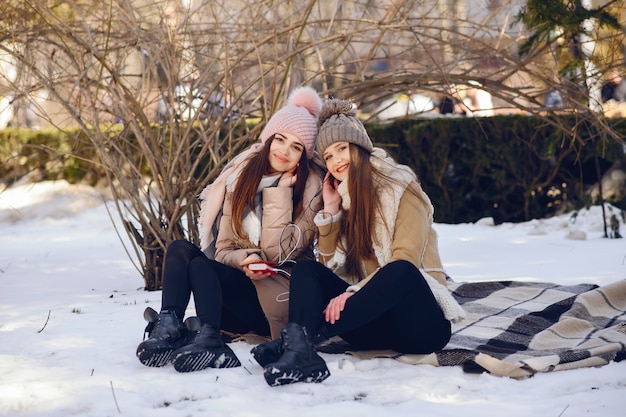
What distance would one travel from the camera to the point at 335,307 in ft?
10.9

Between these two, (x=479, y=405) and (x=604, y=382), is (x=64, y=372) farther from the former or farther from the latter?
(x=604, y=382)

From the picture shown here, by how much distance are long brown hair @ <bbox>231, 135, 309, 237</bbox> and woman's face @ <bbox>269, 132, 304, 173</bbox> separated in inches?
1.5

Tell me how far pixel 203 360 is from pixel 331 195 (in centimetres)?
90

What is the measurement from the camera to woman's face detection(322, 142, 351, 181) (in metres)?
3.57

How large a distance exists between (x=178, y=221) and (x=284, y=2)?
1.62 metres

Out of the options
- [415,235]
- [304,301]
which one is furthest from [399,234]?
[304,301]

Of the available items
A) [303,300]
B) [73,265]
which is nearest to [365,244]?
[303,300]

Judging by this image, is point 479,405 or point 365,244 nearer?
point 479,405

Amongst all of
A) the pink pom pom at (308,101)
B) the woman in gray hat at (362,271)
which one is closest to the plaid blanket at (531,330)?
the woman in gray hat at (362,271)

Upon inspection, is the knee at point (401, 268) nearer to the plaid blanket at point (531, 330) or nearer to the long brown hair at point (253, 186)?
the plaid blanket at point (531, 330)

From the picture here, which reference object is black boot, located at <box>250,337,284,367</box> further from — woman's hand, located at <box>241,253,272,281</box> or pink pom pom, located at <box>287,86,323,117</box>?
pink pom pom, located at <box>287,86,323,117</box>

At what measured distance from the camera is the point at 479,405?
2789 mm

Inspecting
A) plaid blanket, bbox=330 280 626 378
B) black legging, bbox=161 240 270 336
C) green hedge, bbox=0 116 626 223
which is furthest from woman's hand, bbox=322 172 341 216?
green hedge, bbox=0 116 626 223

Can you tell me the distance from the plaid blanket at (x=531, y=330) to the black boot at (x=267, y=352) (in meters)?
0.39
